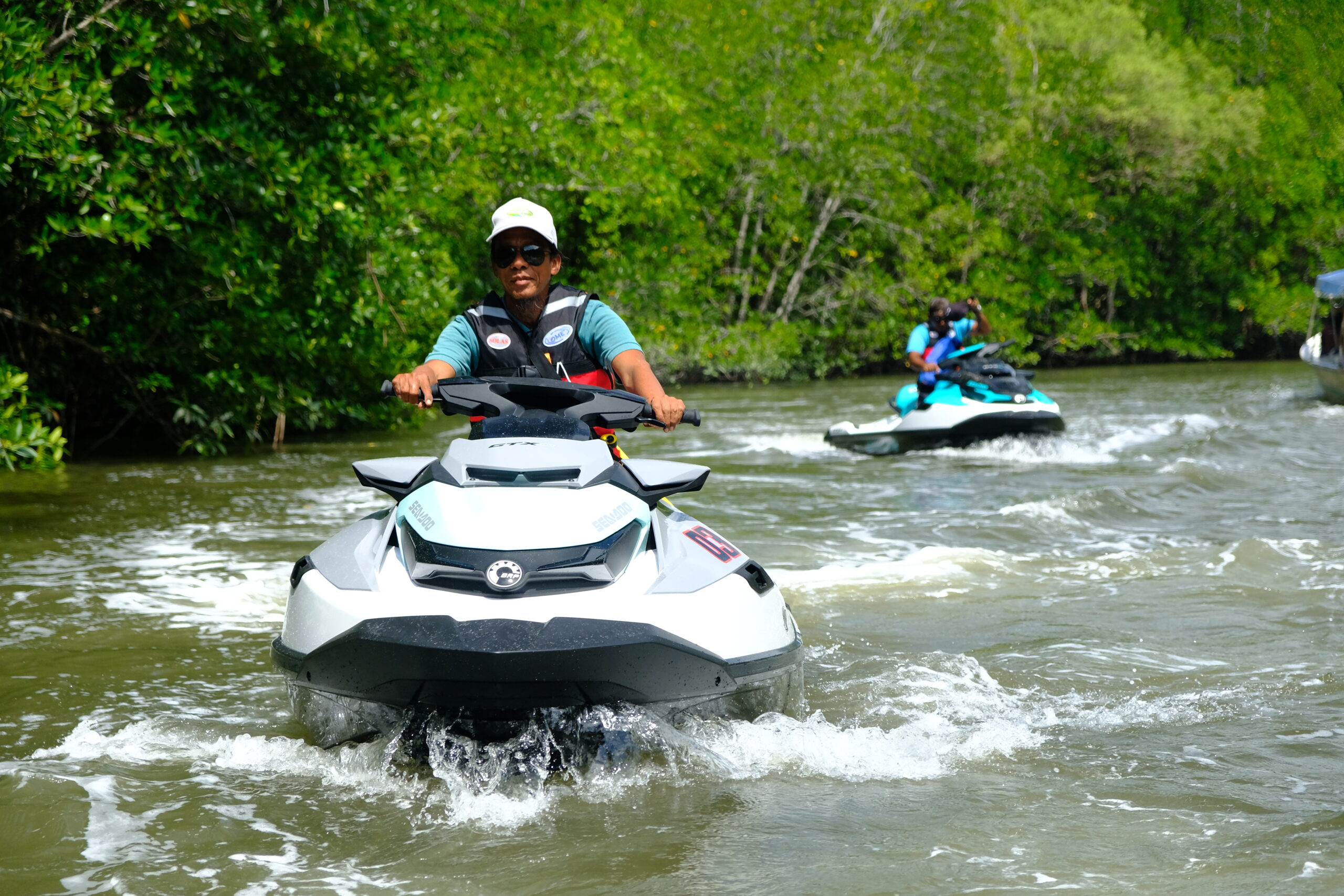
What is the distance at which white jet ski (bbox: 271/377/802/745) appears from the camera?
3.12m

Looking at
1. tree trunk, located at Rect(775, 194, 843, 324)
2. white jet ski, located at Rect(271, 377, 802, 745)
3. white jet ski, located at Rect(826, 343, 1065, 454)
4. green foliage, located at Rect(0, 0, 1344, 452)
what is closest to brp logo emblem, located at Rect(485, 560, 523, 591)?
white jet ski, located at Rect(271, 377, 802, 745)

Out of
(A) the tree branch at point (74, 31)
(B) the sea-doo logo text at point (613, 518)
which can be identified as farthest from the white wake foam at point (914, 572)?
(A) the tree branch at point (74, 31)

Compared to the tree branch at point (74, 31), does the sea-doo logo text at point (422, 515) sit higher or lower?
lower

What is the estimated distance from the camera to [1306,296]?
32.9 metres

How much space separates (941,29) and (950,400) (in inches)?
820

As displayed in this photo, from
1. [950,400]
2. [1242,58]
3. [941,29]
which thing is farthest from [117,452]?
[1242,58]

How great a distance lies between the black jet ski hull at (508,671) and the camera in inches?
121

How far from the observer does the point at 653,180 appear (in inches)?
832

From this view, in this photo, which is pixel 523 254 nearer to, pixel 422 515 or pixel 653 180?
pixel 422 515

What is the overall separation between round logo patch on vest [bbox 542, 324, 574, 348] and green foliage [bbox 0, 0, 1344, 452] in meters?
5.12

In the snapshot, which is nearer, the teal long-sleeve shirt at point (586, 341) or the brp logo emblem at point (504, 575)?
the brp logo emblem at point (504, 575)

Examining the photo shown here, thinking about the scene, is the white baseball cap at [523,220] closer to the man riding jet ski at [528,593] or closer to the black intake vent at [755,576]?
the man riding jet ski at [528,593]

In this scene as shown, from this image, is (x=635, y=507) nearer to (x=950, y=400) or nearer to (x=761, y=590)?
(x=761, y=590)

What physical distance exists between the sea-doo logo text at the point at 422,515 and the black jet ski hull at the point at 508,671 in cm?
27
